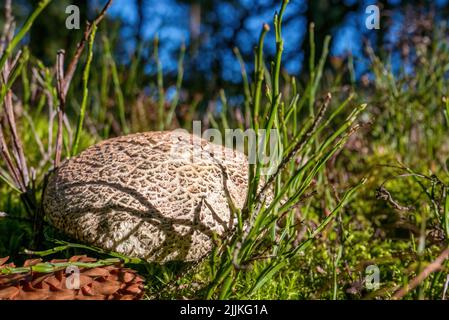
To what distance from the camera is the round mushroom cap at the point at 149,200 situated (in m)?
1.22

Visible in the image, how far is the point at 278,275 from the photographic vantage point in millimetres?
1529

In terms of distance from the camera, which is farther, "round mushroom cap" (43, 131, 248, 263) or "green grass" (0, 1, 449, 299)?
"round mushroom cap" (43, 131, 248, 263)

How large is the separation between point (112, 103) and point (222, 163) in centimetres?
271

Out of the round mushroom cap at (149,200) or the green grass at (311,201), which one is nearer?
the green grass at (311,201)

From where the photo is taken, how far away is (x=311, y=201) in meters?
2.17

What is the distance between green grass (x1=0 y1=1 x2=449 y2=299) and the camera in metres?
1.07

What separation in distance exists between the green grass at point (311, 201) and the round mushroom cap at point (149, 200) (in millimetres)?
87

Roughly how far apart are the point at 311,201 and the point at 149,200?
3.76ft

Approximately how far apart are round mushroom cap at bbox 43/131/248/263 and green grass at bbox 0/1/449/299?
87 millimetres

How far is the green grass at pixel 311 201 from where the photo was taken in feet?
3.52

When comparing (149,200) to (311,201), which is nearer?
(149,200)
